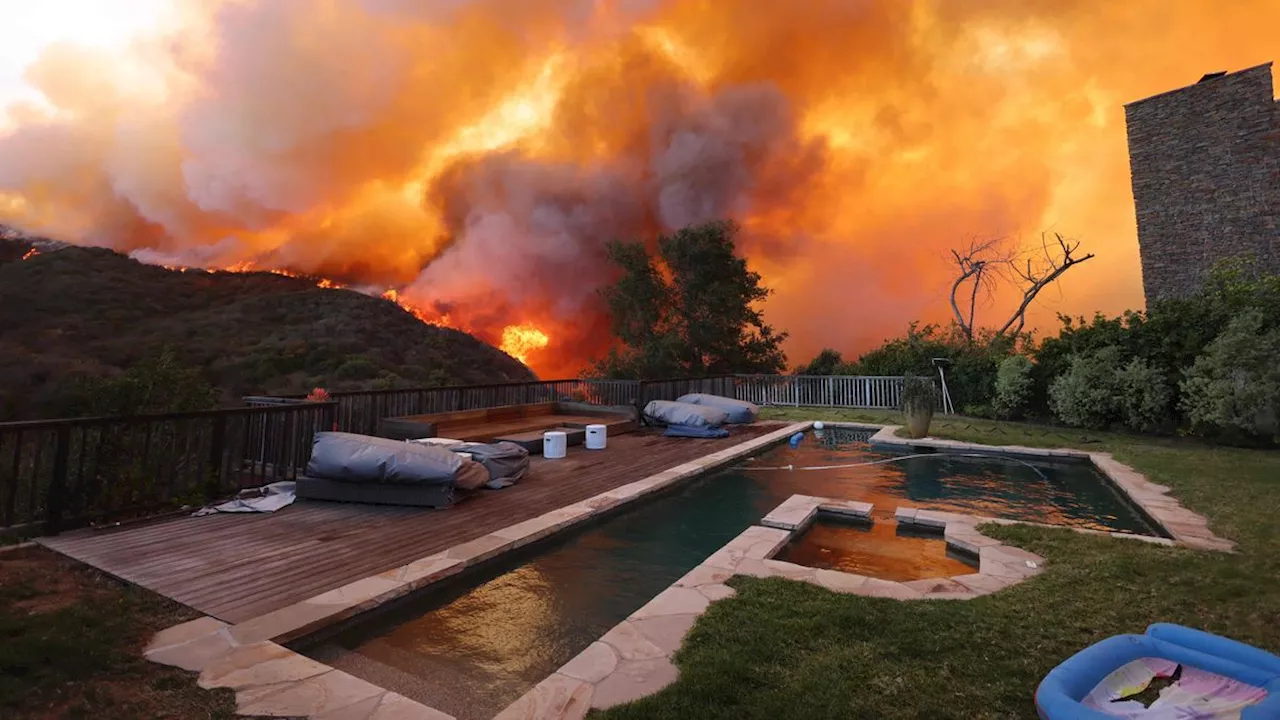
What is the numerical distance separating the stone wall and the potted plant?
12.1 meters

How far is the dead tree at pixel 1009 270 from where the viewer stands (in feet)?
58.8

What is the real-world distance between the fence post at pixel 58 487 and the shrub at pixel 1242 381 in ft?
46.8

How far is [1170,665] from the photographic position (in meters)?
2.17

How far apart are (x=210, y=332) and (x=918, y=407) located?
97.4 feet

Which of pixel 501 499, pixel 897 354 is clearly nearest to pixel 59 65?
pixel 501 499

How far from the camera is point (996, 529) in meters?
4.38

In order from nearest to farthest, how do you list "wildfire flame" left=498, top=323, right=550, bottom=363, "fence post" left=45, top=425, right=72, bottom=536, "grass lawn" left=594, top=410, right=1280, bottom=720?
"grass lawn" left=594, top=410, right=1280, bottom=720
"fence post" left=45, top=425, right=72, bottom=536
"wildfire flame" left=498, top=323, right=550, bottom=363

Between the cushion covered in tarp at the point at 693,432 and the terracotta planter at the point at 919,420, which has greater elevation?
the terracotta planter at the point at 919,420

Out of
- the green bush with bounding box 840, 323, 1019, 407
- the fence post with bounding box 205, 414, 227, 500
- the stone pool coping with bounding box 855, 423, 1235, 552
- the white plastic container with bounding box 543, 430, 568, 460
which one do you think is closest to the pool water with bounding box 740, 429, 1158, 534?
the stone pool coping with bounding box 855, 423, 1235, 552

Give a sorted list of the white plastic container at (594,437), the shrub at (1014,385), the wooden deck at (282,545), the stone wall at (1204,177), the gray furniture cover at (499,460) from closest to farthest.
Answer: the wooden deck at (282,545) < the gray furniture cover at (499,460) < the white plastic container at (594,437) < the shrub at (1014,385) < the stone wall at (1204,177)

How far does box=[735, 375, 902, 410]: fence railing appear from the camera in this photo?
15992mm

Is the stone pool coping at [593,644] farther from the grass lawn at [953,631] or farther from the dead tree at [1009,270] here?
the dead tree at [1009,270]

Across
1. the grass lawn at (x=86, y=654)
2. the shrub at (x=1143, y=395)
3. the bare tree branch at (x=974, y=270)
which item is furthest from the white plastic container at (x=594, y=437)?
the bare tree branch at (x=974, y=270)

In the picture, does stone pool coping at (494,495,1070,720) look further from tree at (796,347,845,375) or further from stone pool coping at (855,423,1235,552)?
tree at (796,347,845,375)
